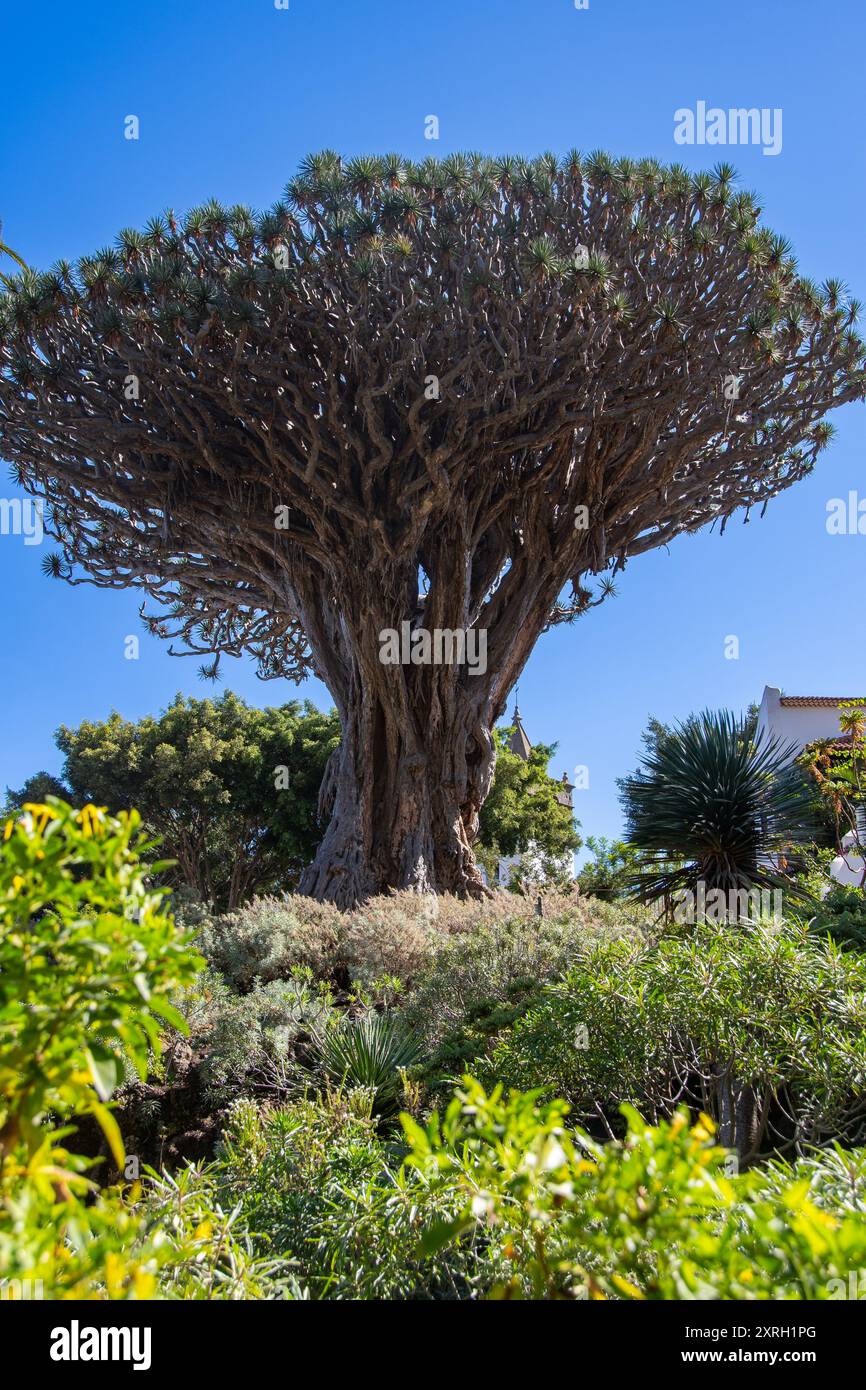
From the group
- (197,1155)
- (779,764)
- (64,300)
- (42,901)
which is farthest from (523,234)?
(42,901)

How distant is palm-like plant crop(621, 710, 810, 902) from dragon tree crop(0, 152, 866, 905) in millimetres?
5100

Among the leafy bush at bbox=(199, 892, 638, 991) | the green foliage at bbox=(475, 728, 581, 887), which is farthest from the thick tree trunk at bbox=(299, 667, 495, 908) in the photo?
the green foliage at bbox=(475, 728, 581, 887)

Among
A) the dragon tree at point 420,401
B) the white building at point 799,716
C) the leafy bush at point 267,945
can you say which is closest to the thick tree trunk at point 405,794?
the dragon tree at point 420,401

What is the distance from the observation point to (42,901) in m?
1.41

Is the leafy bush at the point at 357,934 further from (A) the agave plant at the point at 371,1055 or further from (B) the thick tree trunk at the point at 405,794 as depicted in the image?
(B) the thick tree trunk at the point at 405,794

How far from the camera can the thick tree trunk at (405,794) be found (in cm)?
1528

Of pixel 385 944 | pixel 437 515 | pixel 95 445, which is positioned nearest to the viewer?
pixel 385 944

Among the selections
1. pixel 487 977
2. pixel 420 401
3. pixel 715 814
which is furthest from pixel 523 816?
pixel 487 977

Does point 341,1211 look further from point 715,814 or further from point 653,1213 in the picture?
point 715,814

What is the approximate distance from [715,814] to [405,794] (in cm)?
649

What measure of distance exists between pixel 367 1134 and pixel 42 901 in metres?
3.54

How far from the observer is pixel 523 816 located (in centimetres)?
2748
